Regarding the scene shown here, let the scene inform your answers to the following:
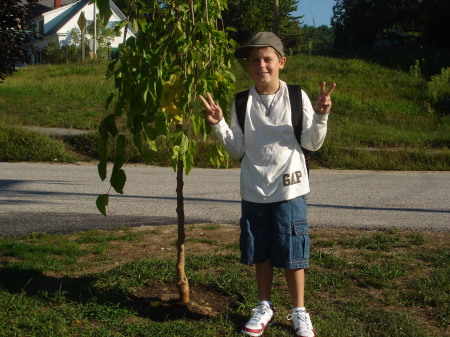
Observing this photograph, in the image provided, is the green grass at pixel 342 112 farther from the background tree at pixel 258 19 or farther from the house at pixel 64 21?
the house at pixel 64 21

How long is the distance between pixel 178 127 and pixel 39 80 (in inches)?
883

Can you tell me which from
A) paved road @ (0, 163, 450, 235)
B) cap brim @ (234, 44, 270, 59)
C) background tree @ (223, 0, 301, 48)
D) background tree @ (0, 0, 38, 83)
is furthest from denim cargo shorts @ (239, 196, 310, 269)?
background tree @ (223, 0, 301, 48)

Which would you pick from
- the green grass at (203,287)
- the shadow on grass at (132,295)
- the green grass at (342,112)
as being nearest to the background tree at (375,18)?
the green grass at (342,112)

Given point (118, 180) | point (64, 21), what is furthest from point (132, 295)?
point (64, 21)

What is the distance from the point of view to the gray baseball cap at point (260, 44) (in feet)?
12.1

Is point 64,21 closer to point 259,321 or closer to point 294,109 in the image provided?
point 294,109

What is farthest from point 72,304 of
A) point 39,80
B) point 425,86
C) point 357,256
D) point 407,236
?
point 39,80

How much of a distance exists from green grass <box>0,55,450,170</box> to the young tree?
8.17 meters

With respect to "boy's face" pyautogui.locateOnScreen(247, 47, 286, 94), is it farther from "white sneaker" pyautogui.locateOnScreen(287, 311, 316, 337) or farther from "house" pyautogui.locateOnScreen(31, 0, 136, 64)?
"house" pyautogui.locateOnScreen(31, 0, 136, 64)

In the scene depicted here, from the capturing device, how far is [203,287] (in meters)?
4.45

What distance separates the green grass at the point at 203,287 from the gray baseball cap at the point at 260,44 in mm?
1531

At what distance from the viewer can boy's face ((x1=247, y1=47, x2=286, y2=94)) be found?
3695mm

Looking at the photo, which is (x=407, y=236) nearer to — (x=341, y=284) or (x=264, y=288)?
Result: (x=341, y=284)

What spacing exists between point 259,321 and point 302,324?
238 millimetres
